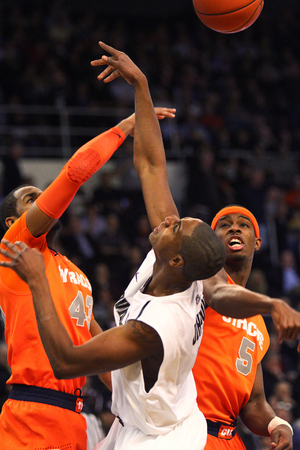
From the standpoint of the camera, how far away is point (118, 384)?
115 inches

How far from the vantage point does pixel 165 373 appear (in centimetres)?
272

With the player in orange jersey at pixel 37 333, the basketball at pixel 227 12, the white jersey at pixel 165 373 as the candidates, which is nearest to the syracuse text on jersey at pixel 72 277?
the player in orange jersey at pixel 37 333

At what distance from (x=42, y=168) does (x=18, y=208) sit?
7.35m

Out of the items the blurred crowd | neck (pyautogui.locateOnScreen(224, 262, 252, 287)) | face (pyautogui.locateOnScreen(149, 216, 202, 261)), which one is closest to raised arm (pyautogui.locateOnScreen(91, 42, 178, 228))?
face (pyautogui.locateOnScreen(149, 216, 202, 261))

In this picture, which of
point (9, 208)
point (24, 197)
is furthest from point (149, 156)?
point (9, 208)

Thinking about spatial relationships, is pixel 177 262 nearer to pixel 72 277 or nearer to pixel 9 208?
pixel 72 277

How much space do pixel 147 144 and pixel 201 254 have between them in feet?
3.65

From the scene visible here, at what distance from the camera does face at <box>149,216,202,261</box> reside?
2.83 meters

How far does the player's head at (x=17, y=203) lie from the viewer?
12.1 ft

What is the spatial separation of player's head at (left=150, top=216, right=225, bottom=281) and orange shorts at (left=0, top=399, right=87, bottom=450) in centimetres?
119

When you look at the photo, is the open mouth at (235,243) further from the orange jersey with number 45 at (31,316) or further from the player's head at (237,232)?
the orange jersey with number 45 at (31,316)

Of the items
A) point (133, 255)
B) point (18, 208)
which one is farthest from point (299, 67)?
point (18, 208)

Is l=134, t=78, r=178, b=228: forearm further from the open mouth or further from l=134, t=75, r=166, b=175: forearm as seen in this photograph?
the open mouth

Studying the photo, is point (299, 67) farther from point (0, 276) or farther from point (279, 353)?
point (0, 276)
